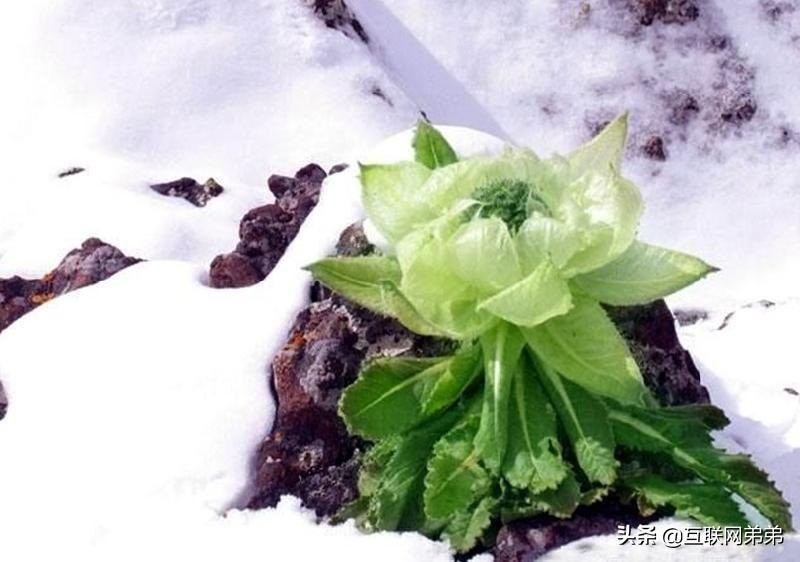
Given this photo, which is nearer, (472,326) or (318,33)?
(472,326)

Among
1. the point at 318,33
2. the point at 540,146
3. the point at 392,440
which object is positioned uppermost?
the point at 392,440

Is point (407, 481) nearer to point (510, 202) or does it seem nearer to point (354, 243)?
point (510, 202)

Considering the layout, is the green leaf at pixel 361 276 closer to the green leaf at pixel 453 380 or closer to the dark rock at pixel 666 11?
the green leaf at pixel 453 380

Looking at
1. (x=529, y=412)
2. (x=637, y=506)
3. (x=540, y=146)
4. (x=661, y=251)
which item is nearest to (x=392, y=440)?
(x=529, y=412)

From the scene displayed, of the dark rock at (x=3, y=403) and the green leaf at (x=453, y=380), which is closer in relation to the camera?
the green leaf at (x=453, y=380)

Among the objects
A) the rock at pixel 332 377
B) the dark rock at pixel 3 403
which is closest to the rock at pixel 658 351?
the rock at pixel 332 377

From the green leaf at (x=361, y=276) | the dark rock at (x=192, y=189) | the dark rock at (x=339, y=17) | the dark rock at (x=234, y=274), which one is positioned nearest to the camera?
the green leaf at (x=361, y=276)

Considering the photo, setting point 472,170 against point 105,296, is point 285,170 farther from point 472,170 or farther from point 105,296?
point 472,170
